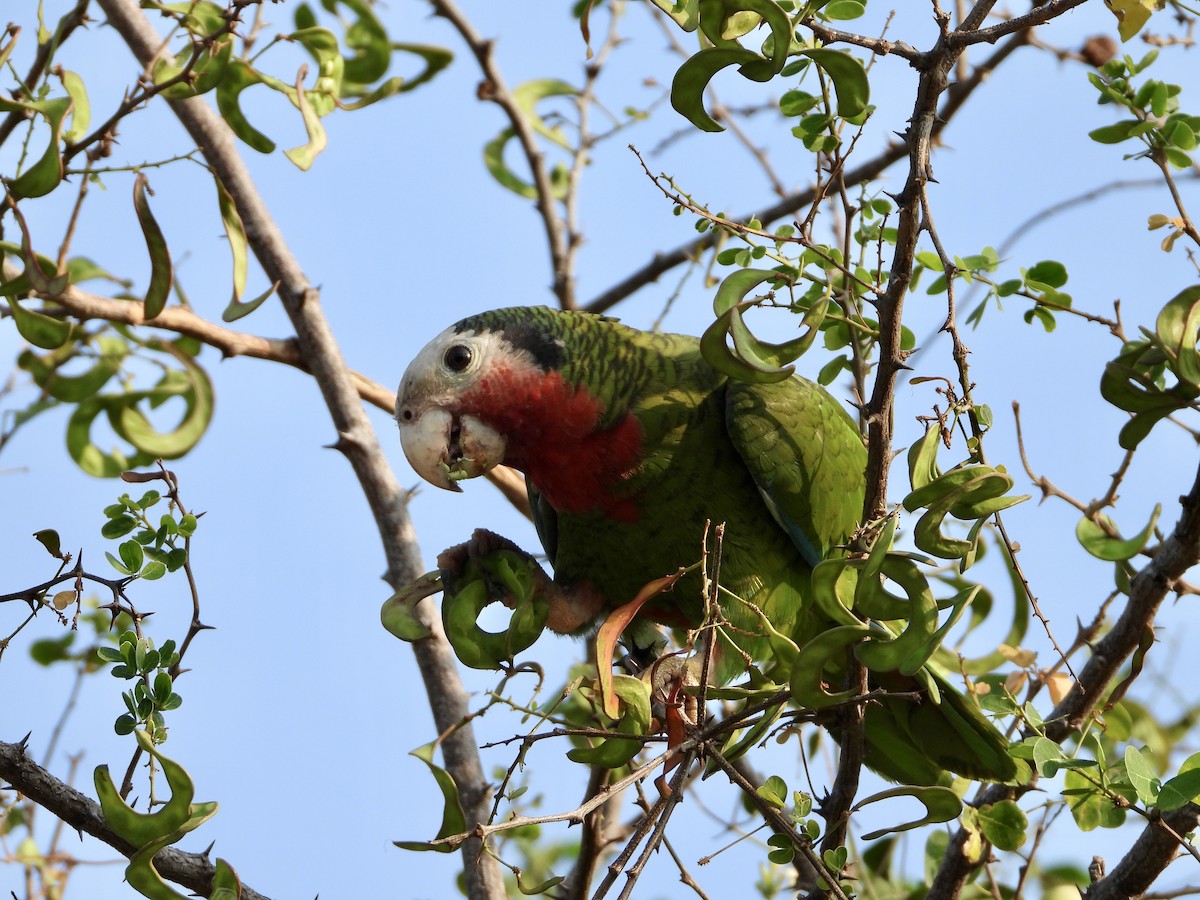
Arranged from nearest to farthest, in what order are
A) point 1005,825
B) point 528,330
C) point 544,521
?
1. point 1005,825
2. point 528,330
3. point 544,521

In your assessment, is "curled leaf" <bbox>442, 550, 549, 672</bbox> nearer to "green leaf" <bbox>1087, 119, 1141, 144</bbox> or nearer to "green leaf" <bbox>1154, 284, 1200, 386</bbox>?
"green leaf" <bbox>1154, 284, 1200, 386</bbox>

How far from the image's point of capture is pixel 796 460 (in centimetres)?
303

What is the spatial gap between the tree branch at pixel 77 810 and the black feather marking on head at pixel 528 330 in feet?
4.63

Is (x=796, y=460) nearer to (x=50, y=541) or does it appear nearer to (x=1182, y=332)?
(x=1182, y=332)

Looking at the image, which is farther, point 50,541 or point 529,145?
point 529,145

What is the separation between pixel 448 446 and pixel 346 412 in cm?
81

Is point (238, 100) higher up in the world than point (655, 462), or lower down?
higher up

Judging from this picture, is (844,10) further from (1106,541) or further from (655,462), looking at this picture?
(1106,541)

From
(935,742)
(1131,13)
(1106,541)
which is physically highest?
(1131,13)


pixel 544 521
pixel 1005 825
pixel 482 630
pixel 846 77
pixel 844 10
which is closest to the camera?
pixel 846 77

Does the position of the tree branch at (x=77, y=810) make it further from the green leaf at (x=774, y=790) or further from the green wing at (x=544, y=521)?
the green wing at (x=544, y=521)

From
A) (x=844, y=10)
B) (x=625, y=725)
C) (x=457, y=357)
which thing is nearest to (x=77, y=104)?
(x=457, y=357)

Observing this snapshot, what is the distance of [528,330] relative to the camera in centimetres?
309

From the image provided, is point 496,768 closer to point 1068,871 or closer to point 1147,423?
point 1068,871
